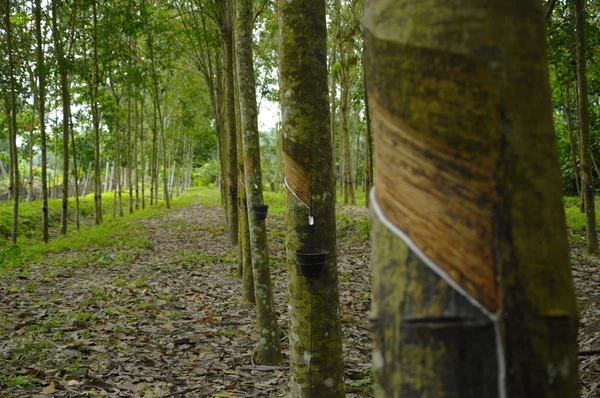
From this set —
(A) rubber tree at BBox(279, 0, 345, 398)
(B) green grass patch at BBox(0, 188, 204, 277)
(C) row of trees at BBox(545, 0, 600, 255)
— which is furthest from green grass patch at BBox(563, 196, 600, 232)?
(B) green grass patch at BBox(0, 188, 204, 277)

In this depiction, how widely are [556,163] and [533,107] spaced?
3.9 inches

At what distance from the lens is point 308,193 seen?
9.07ft

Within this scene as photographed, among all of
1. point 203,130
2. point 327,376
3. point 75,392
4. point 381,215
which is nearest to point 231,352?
point 75,392

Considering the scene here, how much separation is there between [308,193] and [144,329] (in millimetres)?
3327

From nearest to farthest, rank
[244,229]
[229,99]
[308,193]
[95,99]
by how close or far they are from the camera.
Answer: [308,193] → [244,229] → [229,99] → [95,99]

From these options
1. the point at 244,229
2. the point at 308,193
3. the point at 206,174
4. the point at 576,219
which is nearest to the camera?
the point at 308,193

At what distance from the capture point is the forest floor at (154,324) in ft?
12.2

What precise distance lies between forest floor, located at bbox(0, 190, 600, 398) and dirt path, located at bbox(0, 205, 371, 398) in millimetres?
14

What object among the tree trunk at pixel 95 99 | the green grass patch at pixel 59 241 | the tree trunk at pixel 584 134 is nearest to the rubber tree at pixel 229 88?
the green grass patch at pixel 59 241

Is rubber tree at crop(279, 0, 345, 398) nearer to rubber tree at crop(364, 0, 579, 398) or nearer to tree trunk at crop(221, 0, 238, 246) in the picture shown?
rubber tree at crop(364, 0, 579, 398)

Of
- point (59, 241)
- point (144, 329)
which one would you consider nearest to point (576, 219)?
point (144, 329)

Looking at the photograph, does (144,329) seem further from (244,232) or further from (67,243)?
(67,243)

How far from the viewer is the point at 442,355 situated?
0.68 meters

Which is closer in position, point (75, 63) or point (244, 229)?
point (244, 229)
